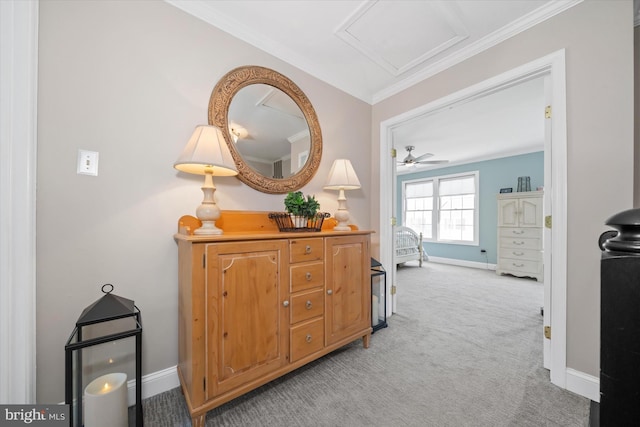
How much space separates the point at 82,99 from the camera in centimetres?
125

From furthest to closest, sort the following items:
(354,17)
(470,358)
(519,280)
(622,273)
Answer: (519,280)
(470,358)
(354,17)
(622,273)

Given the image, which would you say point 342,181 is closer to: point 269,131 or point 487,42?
point 269,131

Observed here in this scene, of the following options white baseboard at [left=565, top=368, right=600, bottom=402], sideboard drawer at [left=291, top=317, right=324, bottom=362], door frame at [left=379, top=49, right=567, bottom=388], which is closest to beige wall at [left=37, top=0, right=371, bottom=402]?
sideboard drawer at [left=291, top=317, right=324, bottom=362]

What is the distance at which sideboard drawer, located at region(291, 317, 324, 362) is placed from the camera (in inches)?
59.7

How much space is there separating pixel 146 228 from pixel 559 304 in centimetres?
264

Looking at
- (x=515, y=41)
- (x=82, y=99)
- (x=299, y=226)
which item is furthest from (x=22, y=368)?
(x=515, y=41)

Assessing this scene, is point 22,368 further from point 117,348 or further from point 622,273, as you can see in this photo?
point 622,273

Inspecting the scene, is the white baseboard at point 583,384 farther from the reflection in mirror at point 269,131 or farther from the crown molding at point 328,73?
the reflection in mirror at point 269,131

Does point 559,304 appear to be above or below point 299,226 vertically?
below

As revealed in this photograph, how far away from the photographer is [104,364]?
1329 mm

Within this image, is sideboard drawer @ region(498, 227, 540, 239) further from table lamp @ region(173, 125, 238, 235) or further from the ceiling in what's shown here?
table lamp @ region(173, 125, 238, 235)

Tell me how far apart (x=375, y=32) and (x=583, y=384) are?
8.97ft

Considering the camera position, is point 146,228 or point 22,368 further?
point 146,228

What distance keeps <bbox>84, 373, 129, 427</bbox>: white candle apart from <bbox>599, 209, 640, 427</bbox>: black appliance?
5.65 ft
